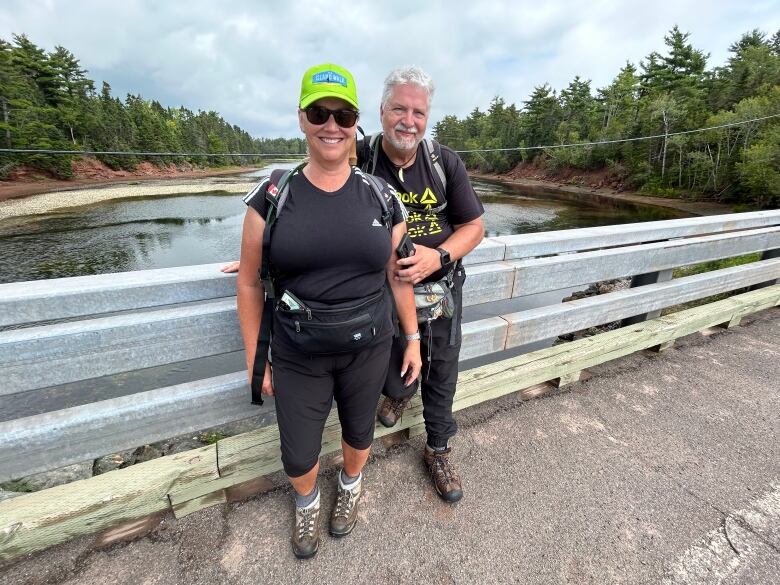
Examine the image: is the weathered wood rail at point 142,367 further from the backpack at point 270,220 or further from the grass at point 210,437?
the grass at point 210,437

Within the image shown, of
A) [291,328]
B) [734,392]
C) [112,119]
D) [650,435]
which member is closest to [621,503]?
[650,435]

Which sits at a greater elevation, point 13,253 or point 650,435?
point 650,435

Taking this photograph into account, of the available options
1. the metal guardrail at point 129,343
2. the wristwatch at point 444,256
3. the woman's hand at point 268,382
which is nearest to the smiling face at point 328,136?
the wristwatch at point 444,256

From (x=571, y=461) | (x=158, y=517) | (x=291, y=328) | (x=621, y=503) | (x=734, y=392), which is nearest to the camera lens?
(x=291, y=328)

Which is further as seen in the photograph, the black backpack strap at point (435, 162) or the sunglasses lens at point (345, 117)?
the black backpack strap at point (435, 162)

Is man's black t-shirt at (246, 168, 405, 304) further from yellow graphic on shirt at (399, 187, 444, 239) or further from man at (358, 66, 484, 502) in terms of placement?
yellow graphic on shirt at (399, 187, 444, 239)

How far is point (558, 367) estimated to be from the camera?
111 inches

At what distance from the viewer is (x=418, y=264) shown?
168 cm

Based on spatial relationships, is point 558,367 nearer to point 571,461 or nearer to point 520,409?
point 520,409

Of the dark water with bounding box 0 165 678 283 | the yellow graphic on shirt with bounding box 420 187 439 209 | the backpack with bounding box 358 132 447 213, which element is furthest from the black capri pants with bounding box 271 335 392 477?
the dark water with bounding box 0 165 678 283

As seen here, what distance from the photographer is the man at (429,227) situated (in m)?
1.68

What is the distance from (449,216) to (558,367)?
1.58m

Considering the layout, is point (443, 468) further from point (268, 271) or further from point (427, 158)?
point (427, 158)

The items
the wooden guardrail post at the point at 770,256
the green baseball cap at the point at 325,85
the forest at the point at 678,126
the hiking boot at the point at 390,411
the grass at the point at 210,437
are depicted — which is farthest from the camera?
the forest at the point at 678,126
